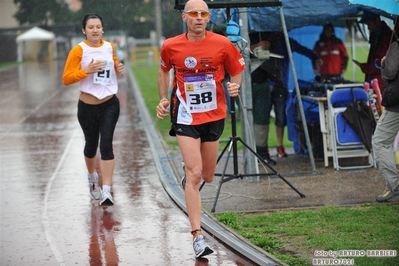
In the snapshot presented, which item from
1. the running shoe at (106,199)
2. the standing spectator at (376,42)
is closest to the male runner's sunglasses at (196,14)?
the running shoe at (106,199)

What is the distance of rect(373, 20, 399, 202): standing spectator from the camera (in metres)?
8.40

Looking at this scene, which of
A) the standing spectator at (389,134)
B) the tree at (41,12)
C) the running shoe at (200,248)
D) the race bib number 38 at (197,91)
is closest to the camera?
the running shoe at (200,248)

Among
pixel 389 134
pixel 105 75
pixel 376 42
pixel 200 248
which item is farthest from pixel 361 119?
pixel 200 248

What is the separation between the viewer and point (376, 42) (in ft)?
37.9

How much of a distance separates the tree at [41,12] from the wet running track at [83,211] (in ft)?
229

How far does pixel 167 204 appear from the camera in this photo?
29.4 ft

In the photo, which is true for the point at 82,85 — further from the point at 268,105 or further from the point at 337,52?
the point at 337,52

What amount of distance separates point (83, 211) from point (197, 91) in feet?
8.35

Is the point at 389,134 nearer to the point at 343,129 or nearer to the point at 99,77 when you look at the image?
the point at 343,129

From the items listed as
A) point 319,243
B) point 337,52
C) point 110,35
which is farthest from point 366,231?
point 110,35

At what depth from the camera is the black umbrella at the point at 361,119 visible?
35.3 feet

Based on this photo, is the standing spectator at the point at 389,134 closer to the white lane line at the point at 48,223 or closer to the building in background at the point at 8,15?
the white lane line at the point at 48,223

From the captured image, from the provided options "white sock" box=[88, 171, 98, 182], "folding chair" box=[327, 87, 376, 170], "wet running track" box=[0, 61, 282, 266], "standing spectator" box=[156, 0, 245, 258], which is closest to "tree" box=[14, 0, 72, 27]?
"wet running track" box=[0, 61, 282, 266]

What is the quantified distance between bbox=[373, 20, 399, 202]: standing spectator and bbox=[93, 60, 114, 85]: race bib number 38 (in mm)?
3065
